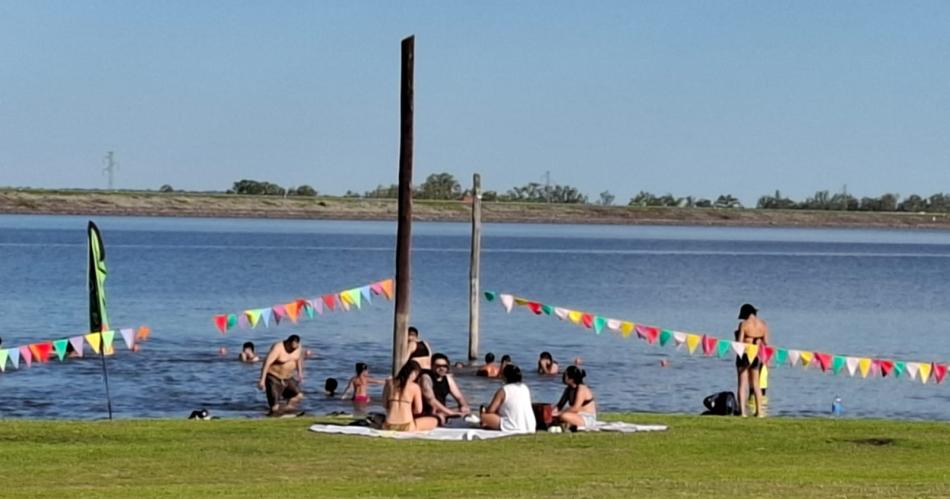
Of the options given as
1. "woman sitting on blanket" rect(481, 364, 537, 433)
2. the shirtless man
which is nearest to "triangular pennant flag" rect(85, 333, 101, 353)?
"woman sitting on blanket" rect(481, 364, 537, 433)

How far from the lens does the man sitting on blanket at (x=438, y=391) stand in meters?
20.0

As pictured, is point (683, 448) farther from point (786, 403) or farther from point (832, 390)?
point (832, 390)

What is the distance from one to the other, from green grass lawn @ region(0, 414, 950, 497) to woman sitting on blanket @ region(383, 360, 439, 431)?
0.72 m

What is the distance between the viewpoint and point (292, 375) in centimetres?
2705

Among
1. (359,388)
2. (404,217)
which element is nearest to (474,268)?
(359,388)

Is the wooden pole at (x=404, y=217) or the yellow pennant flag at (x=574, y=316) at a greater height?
the wooden pole at (x=404, y=217)

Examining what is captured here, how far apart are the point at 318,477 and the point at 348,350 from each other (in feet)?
88.8

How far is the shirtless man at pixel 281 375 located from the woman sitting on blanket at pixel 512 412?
770cm

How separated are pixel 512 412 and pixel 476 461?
232 centimetres

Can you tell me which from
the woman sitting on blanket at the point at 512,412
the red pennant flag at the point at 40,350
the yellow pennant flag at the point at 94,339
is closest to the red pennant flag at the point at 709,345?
the woman sitting on blanket at the point at 512,412

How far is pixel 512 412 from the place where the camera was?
19.1 metres

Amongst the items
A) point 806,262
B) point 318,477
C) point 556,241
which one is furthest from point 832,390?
point 556,241

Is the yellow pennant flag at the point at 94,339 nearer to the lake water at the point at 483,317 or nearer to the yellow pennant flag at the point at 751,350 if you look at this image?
the lake water at the point at 483,317

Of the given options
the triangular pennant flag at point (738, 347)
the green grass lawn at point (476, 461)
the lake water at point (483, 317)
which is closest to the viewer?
the green grass lawn at point (476, 461)
